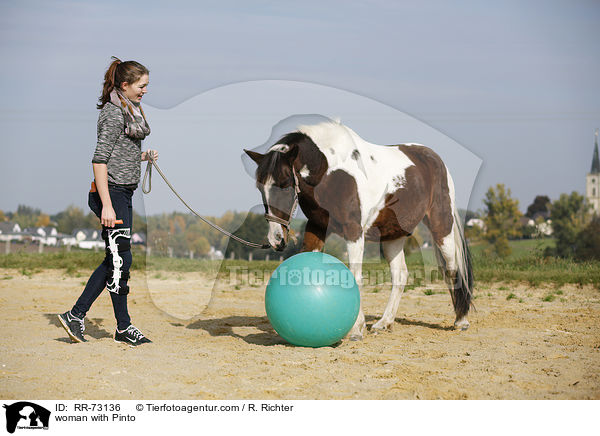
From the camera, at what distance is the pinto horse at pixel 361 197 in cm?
498

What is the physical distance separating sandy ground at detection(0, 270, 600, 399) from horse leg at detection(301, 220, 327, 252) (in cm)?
100

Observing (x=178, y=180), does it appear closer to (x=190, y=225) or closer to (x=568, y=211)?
(x=190, y=225)

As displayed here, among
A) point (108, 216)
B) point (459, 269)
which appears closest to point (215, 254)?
point (108, 216)

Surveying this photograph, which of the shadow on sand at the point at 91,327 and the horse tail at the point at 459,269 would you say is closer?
the shadow on sand at the point at 91,327

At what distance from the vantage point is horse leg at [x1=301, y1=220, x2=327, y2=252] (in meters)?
5.57

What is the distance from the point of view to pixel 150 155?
16.6 ft

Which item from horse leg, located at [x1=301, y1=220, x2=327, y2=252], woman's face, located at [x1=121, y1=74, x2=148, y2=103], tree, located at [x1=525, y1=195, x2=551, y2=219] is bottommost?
horse leg, located at [x1=301, y1=220, x2=327, y2=252]

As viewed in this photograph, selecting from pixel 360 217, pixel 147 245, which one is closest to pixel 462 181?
pixel 360 217

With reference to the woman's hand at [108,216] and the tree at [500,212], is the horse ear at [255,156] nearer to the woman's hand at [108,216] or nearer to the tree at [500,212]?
the woman's hand at [108,216]

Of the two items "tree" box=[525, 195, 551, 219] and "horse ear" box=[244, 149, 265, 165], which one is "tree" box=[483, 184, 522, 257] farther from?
"horse ear" box=[244, 149, 265, 165]

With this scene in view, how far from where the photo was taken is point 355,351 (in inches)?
199
